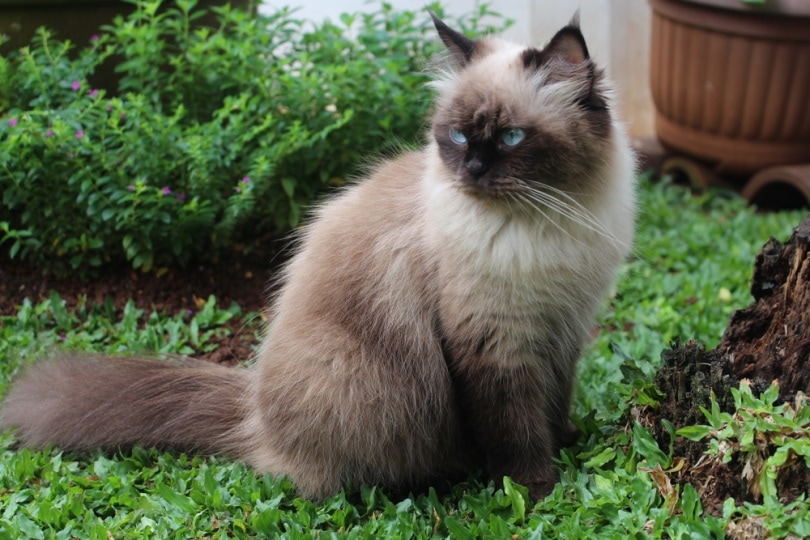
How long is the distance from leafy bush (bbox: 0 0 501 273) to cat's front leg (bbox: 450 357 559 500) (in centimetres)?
174

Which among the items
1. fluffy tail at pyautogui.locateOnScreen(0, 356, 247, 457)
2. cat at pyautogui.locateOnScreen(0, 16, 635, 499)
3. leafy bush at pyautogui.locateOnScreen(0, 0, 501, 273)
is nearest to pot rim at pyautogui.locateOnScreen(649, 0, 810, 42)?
leafy bush at pyautogui.locateOnScreen(0, 0, 501, 273)

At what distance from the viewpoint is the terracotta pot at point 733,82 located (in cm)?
678

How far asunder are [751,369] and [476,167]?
3.90 feet

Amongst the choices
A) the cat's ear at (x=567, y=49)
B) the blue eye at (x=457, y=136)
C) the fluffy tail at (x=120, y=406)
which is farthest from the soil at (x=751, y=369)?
the fluffy tail at (x=120, y=406)

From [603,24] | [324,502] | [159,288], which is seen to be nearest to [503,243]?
[324,502]

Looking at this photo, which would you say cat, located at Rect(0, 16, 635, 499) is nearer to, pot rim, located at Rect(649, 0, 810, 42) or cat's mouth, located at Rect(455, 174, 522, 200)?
cat's mouth, located at Rect(455, 174, 522, 200)

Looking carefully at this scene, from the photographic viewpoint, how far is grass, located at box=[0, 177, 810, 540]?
2.88 metres

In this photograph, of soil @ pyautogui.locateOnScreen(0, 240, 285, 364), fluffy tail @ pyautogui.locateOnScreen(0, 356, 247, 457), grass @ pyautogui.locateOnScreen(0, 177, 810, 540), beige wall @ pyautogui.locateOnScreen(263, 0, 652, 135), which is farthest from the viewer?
beige wall @ pyautogui.locateOnScreen(263, 0, 652, 135)

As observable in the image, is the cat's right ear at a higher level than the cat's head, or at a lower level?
higher

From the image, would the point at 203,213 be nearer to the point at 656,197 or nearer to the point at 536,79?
the point at 536,79

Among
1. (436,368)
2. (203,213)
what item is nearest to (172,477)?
(436,368)

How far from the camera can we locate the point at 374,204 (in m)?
3.54

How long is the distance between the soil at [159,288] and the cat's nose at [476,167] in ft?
6.58

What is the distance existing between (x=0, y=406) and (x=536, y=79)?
9.00 feet
